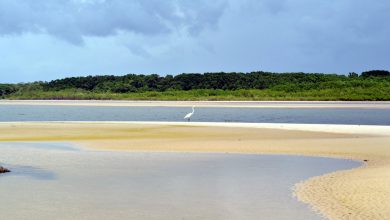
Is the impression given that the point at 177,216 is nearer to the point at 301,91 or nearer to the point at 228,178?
the point at 228,178

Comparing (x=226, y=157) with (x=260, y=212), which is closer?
(x=260, y=212)

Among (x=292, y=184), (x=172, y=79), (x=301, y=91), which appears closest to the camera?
(x=292, y=184)

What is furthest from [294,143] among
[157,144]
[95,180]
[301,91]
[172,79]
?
[172,79]

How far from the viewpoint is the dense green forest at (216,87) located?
90.6 metres

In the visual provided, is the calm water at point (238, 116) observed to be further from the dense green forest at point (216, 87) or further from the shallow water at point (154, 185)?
the dense green forest at point (216, 87)

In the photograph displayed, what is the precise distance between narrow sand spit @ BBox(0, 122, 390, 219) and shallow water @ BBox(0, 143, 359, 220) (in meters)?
0.73

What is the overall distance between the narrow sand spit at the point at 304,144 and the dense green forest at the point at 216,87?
182 ft

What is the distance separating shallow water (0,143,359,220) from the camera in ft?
34.0

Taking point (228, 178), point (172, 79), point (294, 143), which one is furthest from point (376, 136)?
point (172, 79)

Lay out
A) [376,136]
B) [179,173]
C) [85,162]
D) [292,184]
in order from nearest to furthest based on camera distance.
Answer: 1. [292,184]
2. [179,173]
3. [85,162]
4. [376,136]

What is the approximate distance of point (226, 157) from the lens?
18.6 meters

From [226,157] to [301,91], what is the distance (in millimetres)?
80270

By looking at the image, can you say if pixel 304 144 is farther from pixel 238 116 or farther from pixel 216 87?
pixel 216 87

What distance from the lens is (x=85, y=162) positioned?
56.5 feet
